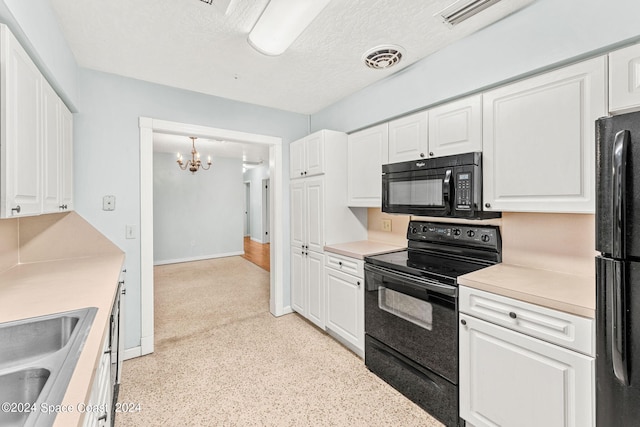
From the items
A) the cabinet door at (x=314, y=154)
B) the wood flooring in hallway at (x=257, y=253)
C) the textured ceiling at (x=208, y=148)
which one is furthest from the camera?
the wood flooring in hallway at (x=257, y=253)

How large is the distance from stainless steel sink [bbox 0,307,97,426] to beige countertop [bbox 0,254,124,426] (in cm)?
3

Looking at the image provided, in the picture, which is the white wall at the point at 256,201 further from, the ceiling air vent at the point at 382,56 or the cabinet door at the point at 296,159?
the ceiling air vent at the point at 382,56

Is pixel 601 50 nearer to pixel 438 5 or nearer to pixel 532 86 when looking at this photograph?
pixel 532 86

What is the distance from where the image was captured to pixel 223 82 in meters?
2.49

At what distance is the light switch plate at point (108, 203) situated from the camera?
231cm

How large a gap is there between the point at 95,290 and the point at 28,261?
3.87 ft

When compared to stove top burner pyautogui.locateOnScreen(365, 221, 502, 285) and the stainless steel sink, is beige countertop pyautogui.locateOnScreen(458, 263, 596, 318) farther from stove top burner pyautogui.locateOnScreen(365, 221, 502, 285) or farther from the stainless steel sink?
the stainless steel sink

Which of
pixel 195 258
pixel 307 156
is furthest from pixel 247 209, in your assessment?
pixel 307 156

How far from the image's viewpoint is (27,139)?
4.35ft

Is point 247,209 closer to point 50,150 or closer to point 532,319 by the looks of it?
point 50,150

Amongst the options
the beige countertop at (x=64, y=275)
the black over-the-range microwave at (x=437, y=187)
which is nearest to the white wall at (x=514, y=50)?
the black over-the-range microwave at (x=437, y=187)

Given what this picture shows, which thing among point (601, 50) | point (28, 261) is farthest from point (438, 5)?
point (28, 261)

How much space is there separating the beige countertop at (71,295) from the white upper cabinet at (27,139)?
41cm

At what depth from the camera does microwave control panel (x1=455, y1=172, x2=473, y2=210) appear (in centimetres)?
176
